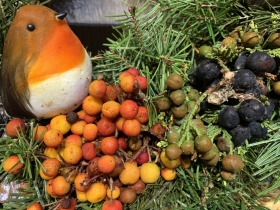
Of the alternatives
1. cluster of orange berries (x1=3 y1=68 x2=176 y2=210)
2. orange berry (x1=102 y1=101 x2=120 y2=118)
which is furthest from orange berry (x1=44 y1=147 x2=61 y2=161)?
orange berry (x1=102 y1=101 x2=120 y2=118)

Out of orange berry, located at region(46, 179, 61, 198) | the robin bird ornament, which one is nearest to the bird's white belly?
the robin bird ornament

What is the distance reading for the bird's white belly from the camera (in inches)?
18.5

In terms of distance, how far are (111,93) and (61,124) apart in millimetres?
93

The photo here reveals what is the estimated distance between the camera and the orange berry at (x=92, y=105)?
471 millimetres

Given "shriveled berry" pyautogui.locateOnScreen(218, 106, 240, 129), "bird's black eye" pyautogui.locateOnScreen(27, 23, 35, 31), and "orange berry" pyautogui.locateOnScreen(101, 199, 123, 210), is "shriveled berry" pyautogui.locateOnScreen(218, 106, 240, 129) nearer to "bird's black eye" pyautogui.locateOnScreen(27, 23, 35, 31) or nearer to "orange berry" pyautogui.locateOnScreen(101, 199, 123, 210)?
"orange berry" pyautogui.locateOnScreen(101, 199, 123, 210)

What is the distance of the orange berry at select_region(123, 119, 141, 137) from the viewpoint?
1.46 ft

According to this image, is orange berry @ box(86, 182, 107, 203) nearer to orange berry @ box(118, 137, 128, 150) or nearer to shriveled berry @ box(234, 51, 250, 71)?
orange berry @ box(118, 137, 128, 150)

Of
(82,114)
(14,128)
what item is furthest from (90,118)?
(14,128)

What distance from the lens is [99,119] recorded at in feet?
1.62

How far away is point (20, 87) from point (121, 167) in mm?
200

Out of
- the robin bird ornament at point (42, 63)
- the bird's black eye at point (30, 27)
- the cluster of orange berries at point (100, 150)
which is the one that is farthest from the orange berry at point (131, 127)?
the bird's black eye at point (30, 27)

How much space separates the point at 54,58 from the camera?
18.3 inches

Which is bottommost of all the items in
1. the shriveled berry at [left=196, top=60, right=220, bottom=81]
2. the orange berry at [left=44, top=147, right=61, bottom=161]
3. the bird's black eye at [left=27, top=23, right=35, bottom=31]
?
the orange berry at [left=44, top=147, right=61, bottom=161]

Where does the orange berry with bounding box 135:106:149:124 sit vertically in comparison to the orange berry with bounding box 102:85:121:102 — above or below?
below
